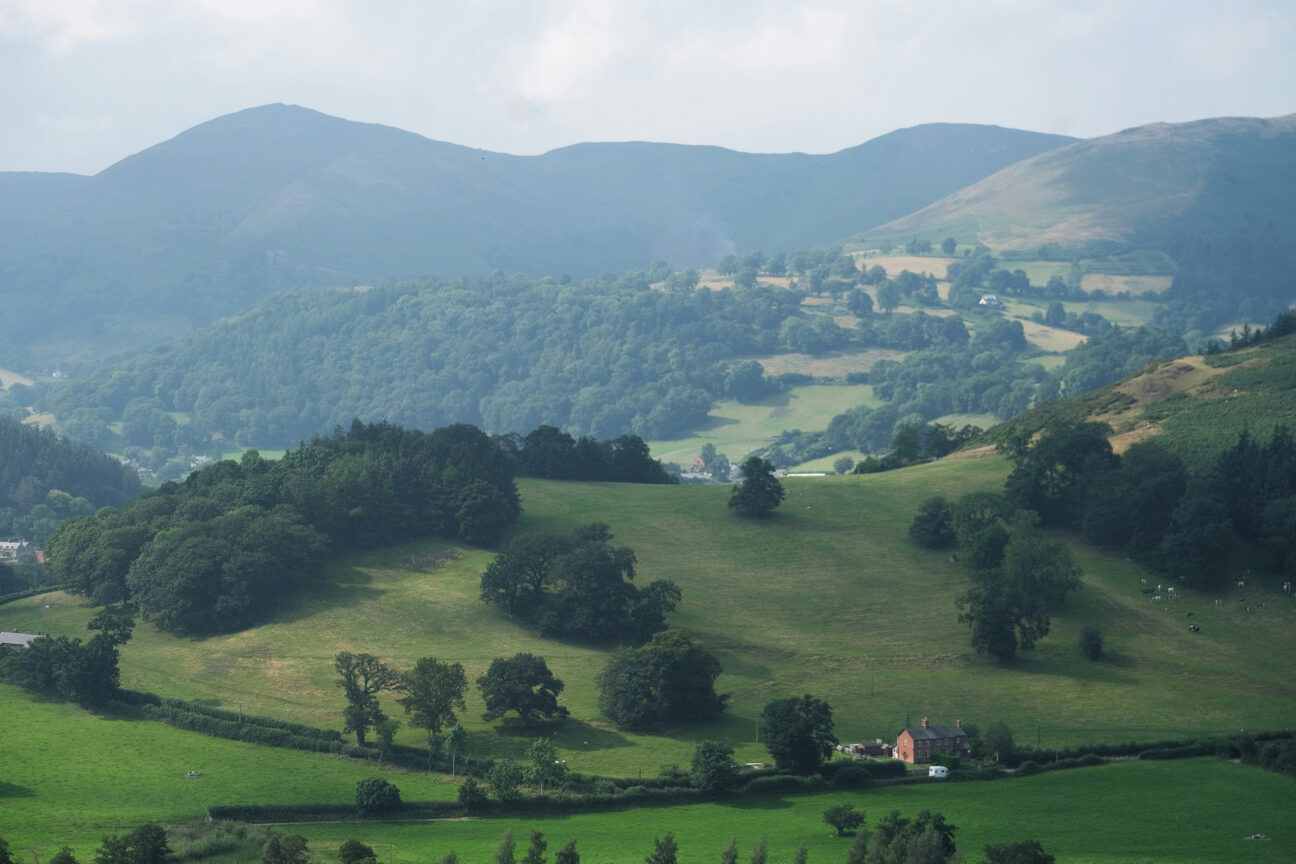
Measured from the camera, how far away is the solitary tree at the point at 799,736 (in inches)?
3150

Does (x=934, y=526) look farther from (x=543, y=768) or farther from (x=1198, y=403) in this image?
(x=543, y=768)

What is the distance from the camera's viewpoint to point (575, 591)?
104 meters

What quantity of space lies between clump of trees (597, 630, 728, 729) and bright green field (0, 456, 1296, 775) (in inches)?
54.2

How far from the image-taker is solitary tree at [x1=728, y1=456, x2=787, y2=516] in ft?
421

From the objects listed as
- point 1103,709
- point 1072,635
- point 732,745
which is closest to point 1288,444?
point 1072,635

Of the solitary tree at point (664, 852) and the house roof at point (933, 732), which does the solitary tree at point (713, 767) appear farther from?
the house roof at point (933, 732)

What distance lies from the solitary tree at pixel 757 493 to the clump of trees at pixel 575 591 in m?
21.3

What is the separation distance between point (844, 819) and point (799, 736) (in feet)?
34.2

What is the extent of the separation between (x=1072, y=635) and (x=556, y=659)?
37894mm

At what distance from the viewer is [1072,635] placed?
104m

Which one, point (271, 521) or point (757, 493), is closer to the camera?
point (271, 521)

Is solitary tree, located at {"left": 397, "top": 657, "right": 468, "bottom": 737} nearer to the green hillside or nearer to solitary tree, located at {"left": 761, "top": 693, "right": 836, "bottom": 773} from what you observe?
solitary tree, located at {"left": 761, "top": 693, "right": 836, "bottom": 773}

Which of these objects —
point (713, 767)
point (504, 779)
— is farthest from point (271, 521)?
point (713, 767)

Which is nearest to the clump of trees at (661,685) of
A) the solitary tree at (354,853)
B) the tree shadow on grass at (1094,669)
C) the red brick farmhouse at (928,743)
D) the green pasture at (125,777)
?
the red brick farmhouse at (928,743)
